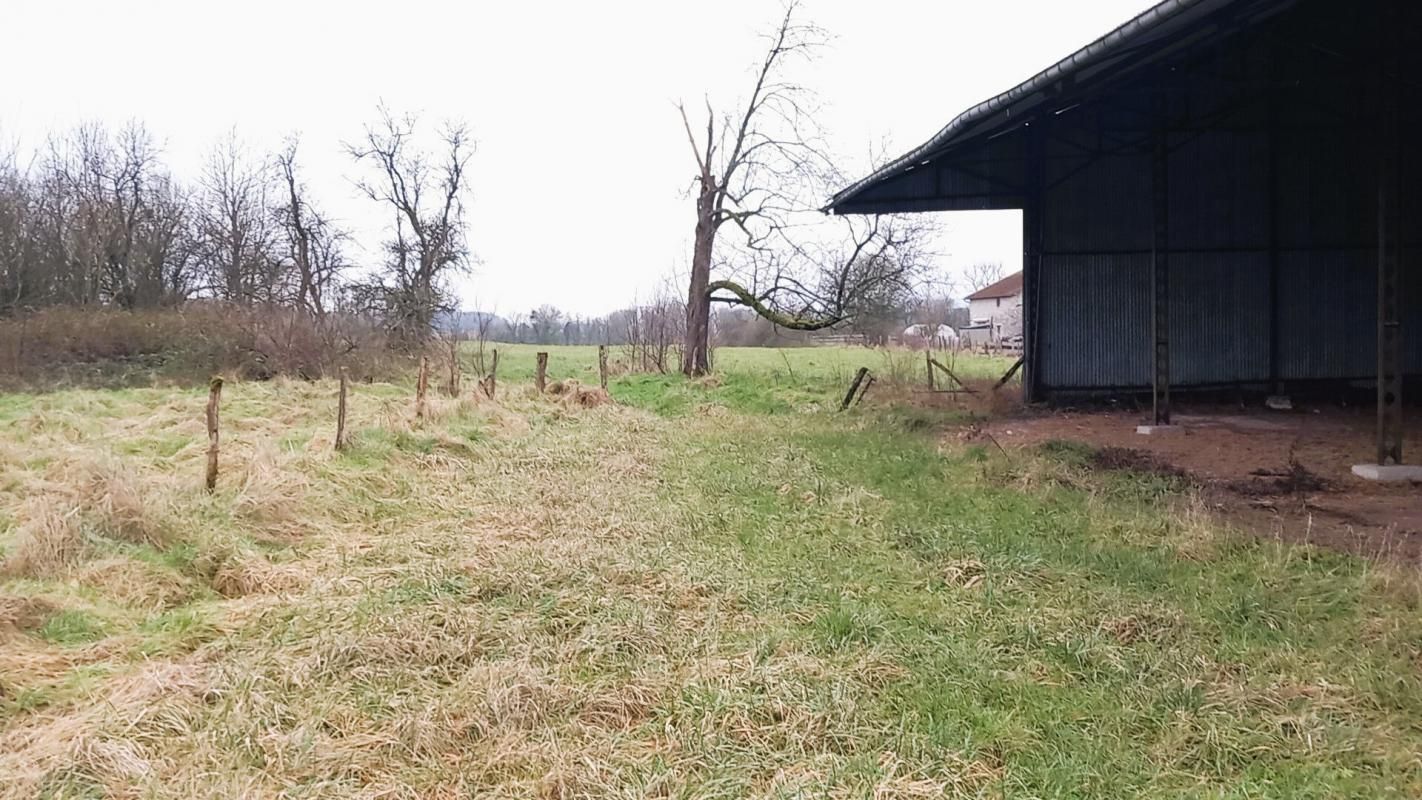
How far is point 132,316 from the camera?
21.8 metres

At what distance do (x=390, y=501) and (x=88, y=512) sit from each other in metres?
2.26

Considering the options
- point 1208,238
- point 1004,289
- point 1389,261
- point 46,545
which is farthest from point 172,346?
point 1004,289

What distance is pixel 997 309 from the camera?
63.0 m

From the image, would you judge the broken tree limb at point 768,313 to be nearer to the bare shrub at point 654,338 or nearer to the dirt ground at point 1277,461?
the bare shrub at point 654,338

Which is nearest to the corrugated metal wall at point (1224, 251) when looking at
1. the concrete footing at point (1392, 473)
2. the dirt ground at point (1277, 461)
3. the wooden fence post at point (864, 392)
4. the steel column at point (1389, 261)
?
the dirt ground at point (1277, 461)

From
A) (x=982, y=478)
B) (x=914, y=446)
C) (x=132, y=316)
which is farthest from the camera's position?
(x=132, y=316)

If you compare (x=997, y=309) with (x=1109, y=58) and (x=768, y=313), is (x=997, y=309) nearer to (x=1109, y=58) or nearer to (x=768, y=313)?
(x=768, y=313)

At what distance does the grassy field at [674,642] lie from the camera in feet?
9.84

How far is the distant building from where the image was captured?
5612cm

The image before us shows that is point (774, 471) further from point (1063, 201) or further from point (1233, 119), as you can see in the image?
point (1233, 119)

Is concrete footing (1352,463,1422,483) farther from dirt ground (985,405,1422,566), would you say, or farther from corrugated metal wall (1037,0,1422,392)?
corrugated metal wall (1037,0,1422,392)

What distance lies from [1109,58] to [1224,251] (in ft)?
26.3

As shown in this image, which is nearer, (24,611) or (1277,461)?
(24,611)

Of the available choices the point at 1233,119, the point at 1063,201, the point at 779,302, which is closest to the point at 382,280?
the point at 779,302
